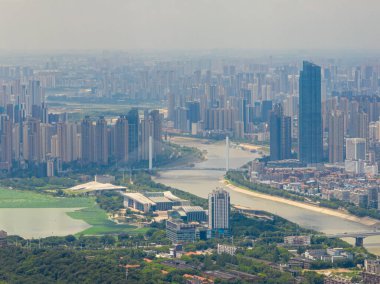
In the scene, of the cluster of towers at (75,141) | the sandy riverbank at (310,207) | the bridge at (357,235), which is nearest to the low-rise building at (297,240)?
the bridge at (357,235)

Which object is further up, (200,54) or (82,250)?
(200,54)

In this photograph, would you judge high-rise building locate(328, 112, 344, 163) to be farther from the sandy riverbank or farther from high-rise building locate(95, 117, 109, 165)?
high-rise building locate(95, 117, 109, 165)

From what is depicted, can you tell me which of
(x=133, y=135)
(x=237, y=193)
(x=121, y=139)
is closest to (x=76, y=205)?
(x=237, y=193)

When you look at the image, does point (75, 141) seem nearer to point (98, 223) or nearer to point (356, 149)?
point (356, 149)

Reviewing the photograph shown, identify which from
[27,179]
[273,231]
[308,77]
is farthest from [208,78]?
[273,231]

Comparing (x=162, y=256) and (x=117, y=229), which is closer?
(x=162, y=256)

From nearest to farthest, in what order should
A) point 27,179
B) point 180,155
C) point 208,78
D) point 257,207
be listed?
point 257,207 < point 27,179 < point 180,155 < point 208,78

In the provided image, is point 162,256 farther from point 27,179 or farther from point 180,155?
point 180,155
